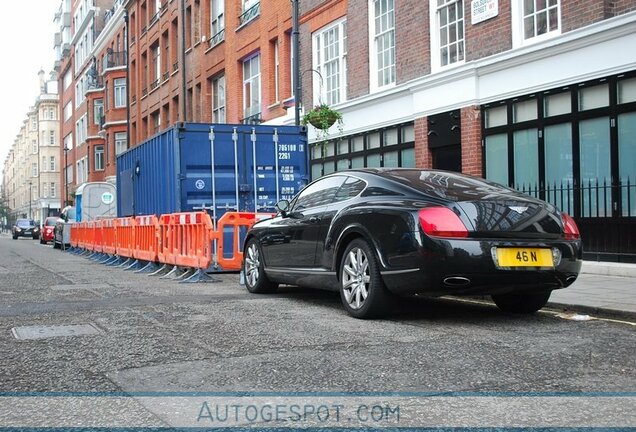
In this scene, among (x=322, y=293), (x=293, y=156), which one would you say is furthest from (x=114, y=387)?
(x=293, y=156)

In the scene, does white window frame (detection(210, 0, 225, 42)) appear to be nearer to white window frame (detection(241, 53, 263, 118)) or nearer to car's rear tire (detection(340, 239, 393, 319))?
white window frame (detection(241, 53, 263, 118))

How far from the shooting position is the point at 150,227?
1418cm

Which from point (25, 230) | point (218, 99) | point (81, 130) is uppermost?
point (81, 130)

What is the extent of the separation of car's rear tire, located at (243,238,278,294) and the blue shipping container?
3434 mm

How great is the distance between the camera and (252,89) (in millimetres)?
26062

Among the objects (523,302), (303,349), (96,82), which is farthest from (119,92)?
(303,349)

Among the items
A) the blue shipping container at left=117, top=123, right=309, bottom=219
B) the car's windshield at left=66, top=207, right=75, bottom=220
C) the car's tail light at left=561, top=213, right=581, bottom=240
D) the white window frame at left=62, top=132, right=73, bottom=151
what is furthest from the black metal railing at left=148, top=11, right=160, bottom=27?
the car's tail light at left=561, top=213, right=581, bottom=240

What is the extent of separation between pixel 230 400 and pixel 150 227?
34.9ft

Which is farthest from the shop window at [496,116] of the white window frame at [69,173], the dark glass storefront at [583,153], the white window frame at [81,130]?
the white window frame at [69,173]

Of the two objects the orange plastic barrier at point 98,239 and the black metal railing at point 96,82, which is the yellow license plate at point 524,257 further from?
the black metal railing at point 96,82

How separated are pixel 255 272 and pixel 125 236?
8093 mm

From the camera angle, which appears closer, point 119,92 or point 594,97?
point 594,97

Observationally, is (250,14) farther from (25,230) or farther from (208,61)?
(25,230)

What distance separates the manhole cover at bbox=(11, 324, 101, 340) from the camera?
20.0 ft
